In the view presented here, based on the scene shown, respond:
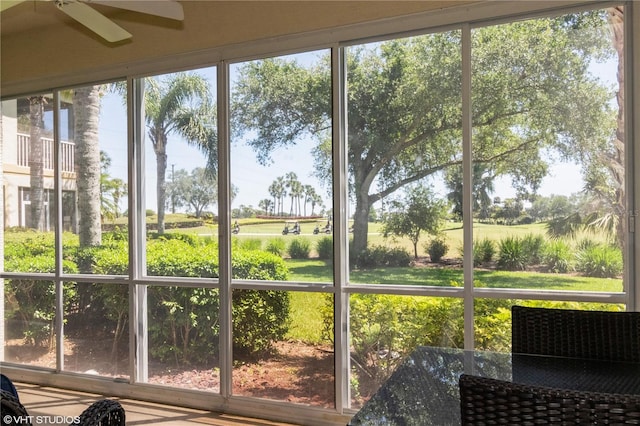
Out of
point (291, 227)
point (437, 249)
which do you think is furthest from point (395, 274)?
point (291, 227)

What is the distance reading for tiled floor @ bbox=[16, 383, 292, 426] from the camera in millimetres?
3395

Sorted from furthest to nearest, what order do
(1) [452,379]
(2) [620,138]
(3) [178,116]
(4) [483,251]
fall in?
(3) [178,116] → (4) [483,251] → (2) [620,138] → (1) [452,379]

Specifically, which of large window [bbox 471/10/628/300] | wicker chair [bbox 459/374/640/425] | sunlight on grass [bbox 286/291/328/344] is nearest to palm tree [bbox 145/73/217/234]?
sunlight on grass [bbox 286/291/328/344]

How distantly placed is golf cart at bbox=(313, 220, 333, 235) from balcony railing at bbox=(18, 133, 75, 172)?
2.44 metres

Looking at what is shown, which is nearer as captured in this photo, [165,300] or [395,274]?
[395,274]

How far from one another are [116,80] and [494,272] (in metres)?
3.39

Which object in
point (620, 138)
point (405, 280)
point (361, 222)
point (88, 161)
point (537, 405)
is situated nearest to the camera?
point (537, 405)

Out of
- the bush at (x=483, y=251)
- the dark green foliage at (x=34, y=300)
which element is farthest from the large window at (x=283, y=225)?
the dark green foliage at (x=34, y=300)

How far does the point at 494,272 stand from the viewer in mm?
2908

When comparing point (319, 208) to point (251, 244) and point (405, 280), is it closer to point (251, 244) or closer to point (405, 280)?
point (251, 244)

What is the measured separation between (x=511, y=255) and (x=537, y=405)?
6.56ft

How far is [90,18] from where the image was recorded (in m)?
2.73

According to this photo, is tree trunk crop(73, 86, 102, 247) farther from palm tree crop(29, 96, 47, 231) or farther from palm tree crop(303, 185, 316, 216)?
palm tree crop(303, 185, 316, 216)

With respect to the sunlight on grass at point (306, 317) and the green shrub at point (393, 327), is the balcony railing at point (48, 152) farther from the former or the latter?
the green shrub at point (393, 327)
